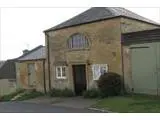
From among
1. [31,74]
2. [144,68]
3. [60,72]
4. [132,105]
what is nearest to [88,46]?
[60,72]

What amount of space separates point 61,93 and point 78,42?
4.27 m

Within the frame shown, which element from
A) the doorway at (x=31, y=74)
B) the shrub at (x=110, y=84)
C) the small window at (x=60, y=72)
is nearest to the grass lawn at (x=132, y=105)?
the shrub at (x=110, y=84)

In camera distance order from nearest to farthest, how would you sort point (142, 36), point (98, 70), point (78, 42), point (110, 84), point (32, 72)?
point (142, 36) → point (110, 84) → point (98, 70) → point (78, 42) → point (32, 72)

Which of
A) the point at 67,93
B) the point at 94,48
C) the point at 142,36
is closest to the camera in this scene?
the point at 142,36

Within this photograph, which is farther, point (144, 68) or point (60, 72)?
point (60, 72)

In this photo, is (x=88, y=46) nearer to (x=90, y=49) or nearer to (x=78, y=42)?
(x=90, y=49)

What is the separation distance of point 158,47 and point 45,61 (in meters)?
11.6

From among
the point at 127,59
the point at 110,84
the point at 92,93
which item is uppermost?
the point at 127,59

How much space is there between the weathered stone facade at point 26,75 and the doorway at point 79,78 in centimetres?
428

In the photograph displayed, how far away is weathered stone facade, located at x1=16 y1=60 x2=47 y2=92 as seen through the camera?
2827cm

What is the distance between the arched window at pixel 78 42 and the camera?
2388cm

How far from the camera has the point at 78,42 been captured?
24359mm

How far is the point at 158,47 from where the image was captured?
1928 centimetres

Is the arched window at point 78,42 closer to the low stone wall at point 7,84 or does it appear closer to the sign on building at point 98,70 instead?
the sign on building at point 98,70
